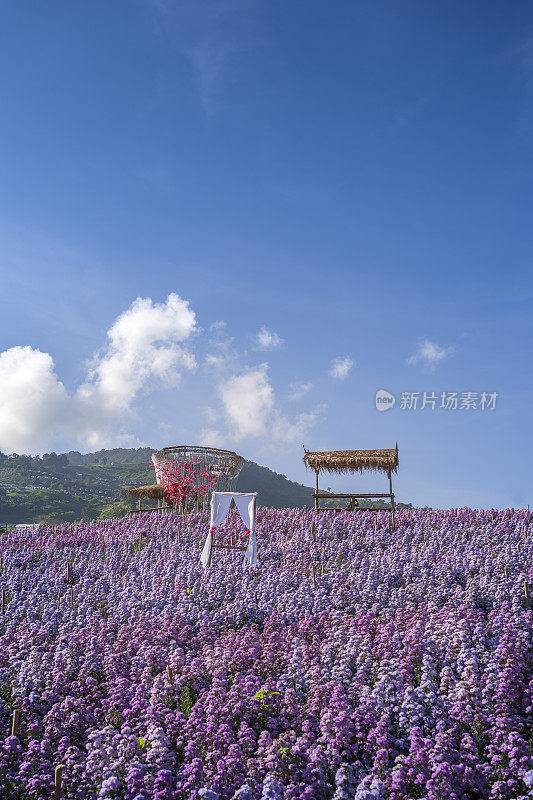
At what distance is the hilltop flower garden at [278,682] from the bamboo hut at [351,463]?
20.4 feet

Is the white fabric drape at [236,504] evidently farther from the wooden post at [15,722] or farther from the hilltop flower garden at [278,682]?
the wooden post at [15,722]

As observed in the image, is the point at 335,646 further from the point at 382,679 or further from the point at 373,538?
the point at 373,538

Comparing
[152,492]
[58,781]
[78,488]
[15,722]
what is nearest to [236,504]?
[15,722]

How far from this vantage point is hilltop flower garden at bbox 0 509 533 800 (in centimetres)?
516

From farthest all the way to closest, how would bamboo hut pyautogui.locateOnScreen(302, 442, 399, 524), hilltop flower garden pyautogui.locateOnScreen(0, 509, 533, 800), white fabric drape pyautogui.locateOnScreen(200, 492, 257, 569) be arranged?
1. bamboo hut pyautogui.locateOnScreen(302, 442, 399, 524)
2. white fabric drape pyautogui.locateOnScreen(200, 492, 257, 569)
3. hilltop flower garden pyautogui.locateOnScreen(0, 509, 533, 800)

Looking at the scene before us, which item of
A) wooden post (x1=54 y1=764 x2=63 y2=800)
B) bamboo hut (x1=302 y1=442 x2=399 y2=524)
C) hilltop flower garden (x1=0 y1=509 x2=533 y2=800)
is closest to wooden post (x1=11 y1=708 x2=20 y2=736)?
hilltop flower garden (x1=0 y1=509 x2=533 y2=800)

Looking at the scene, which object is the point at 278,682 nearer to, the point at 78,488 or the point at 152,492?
the point at 152,492

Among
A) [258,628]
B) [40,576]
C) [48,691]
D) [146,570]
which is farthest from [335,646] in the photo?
[40,576]

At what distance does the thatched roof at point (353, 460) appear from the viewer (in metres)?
19.8

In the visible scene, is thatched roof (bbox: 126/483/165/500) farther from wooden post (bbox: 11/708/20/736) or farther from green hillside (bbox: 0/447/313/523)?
wooden post (bbox: 11/708/20/736)

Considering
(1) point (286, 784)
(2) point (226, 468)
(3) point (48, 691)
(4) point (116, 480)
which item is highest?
(4) point (116, 480)

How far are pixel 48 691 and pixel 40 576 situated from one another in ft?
25.5

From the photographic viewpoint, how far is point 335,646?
7.61 metres

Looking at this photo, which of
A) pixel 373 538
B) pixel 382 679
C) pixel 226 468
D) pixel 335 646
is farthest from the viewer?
pixel 226 468
